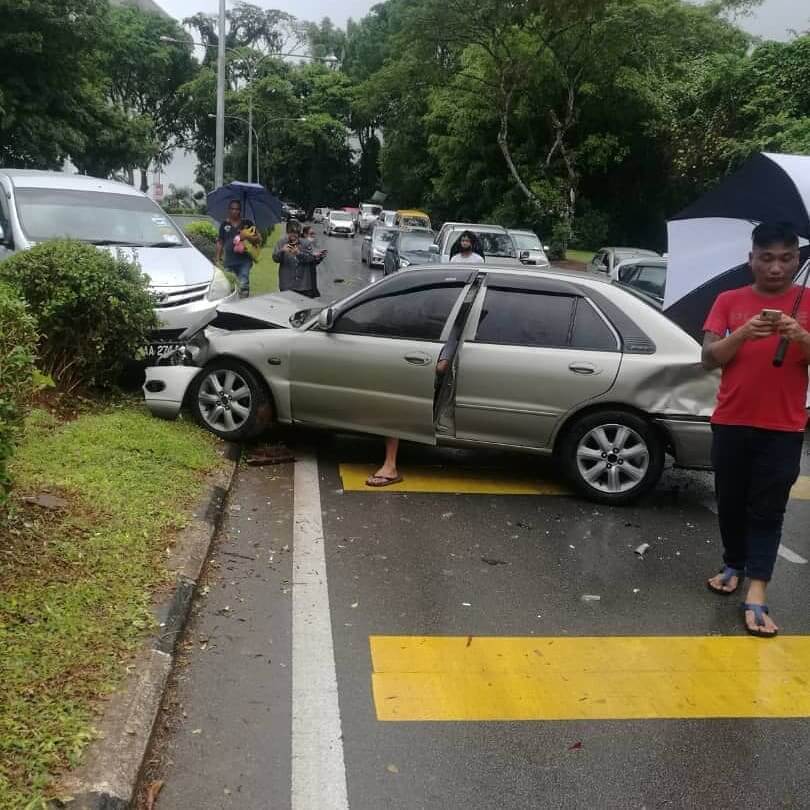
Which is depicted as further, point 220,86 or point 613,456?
point 220,86

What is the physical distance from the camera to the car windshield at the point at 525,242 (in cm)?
2020

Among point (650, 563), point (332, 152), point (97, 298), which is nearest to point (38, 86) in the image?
point (97, 298)

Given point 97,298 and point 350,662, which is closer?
point 350,662

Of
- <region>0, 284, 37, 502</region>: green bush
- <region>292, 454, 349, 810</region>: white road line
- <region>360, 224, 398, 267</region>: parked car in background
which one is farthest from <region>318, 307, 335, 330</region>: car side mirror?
<region>360, 224, 398, 267</region>: parked car in background

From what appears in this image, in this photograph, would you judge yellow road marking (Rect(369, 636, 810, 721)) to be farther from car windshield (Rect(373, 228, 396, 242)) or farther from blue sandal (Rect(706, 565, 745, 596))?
car windshield (Rect(373, 228, 396, 242))

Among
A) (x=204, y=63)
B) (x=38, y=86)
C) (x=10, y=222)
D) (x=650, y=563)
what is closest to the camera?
(x=650, y=563)

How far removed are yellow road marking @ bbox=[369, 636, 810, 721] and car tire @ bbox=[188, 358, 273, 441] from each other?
297cm

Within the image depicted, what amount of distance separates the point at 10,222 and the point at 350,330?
4.43m

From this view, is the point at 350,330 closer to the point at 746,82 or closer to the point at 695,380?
the point at 695,380

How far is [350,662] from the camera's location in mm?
3748

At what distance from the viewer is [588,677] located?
12.3ft

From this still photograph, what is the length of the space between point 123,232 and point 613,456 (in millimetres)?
5975

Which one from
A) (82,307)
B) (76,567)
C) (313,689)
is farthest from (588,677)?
(82,307)

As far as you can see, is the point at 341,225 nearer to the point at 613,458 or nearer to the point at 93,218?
the point at 93,218
